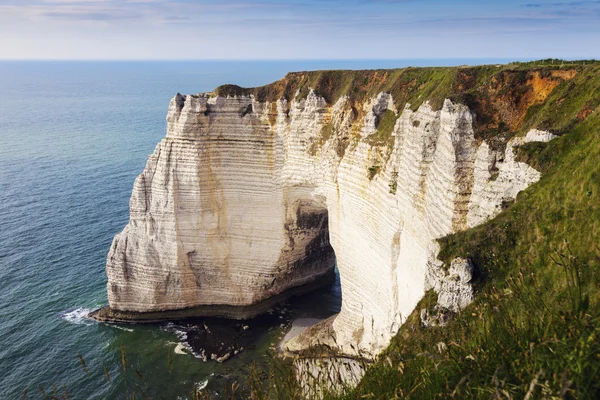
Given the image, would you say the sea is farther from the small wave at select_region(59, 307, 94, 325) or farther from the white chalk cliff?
the white chalk cliff

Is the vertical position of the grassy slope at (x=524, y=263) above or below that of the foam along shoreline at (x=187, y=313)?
above

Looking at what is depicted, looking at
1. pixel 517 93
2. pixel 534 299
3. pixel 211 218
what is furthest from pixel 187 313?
pixel 534 299

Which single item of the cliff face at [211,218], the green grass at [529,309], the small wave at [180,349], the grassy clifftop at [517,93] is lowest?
the small wave at [180,349]

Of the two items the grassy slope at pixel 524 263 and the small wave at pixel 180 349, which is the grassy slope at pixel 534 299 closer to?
the grassy slope at pixel 524 263

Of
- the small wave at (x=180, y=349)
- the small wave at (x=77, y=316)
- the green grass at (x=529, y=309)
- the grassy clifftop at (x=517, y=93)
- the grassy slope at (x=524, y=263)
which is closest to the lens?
the green grass at (x=529, y=309)

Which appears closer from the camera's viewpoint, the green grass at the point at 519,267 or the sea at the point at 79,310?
the green grass at the point at 519,267

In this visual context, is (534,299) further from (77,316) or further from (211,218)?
(77,316)

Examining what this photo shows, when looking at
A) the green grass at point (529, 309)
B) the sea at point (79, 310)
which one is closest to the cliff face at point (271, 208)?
the sea at point (79, 310)

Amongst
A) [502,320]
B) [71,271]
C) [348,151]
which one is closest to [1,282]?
[71,271]
